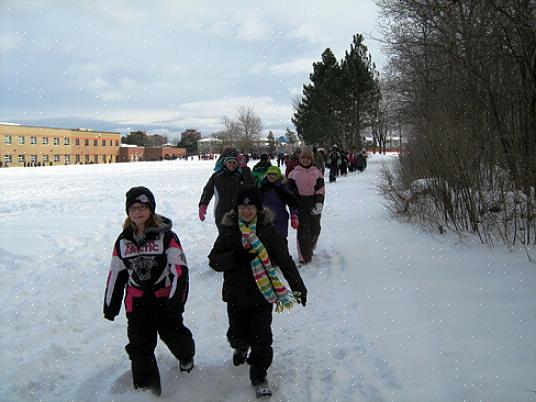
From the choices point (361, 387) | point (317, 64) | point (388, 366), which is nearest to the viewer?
point (361, 387)

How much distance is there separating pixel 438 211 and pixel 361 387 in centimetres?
501

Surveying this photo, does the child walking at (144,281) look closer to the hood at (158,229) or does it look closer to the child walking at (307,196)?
the hood at (158,229)

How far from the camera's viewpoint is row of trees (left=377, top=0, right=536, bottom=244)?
5.98 metres

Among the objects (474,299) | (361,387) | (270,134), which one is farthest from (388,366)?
(270,134)

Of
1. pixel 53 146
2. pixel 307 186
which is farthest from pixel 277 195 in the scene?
pixel 53 146

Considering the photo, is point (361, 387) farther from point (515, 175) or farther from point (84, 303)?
point (515, 175)

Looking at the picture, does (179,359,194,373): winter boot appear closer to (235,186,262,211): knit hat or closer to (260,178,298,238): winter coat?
(235,186,262,211): knit hat

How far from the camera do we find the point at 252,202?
316 centimetres

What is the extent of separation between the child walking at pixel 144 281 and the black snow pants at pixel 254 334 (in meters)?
0.48

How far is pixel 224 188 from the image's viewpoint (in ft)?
19.2

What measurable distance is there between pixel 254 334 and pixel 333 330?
3.92 feet

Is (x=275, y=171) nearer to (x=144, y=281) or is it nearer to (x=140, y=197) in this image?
(x=140, y=197)

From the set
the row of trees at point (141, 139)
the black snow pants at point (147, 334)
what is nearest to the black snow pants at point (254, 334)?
the black snow pants at point (147, 334)

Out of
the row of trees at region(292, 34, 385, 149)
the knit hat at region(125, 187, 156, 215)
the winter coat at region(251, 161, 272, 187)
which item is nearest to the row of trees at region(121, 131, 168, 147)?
the row of trees at region(292, 34, 385, 149)
